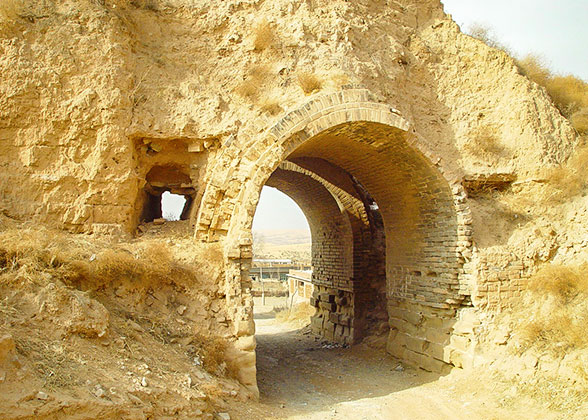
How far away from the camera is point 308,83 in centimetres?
745

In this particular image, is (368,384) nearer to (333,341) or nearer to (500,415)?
(500,415)

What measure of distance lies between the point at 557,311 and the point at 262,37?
242 inches

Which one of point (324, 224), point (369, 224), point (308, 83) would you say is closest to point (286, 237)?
point (324, 224)

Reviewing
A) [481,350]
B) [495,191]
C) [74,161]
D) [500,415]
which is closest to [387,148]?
[495,191]

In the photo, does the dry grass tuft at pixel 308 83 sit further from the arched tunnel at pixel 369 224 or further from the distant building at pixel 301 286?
the distant building at pixel 301 286

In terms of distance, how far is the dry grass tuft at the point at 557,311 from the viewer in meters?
6.32

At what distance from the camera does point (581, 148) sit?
28.3ft

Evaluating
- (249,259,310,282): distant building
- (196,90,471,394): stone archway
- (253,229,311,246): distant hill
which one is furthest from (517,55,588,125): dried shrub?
(253,229,311,246): distant hill

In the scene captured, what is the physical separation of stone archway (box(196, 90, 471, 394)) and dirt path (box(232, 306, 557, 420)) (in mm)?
597

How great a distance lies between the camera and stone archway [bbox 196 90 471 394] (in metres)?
6.74

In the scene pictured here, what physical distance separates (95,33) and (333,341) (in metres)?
8.48

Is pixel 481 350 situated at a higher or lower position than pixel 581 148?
lower

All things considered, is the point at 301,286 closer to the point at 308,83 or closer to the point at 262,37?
the point at 308,83

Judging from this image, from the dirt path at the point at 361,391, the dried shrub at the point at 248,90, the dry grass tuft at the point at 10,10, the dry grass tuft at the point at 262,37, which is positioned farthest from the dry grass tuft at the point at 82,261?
the dry grass tuft at the point at 262,37
